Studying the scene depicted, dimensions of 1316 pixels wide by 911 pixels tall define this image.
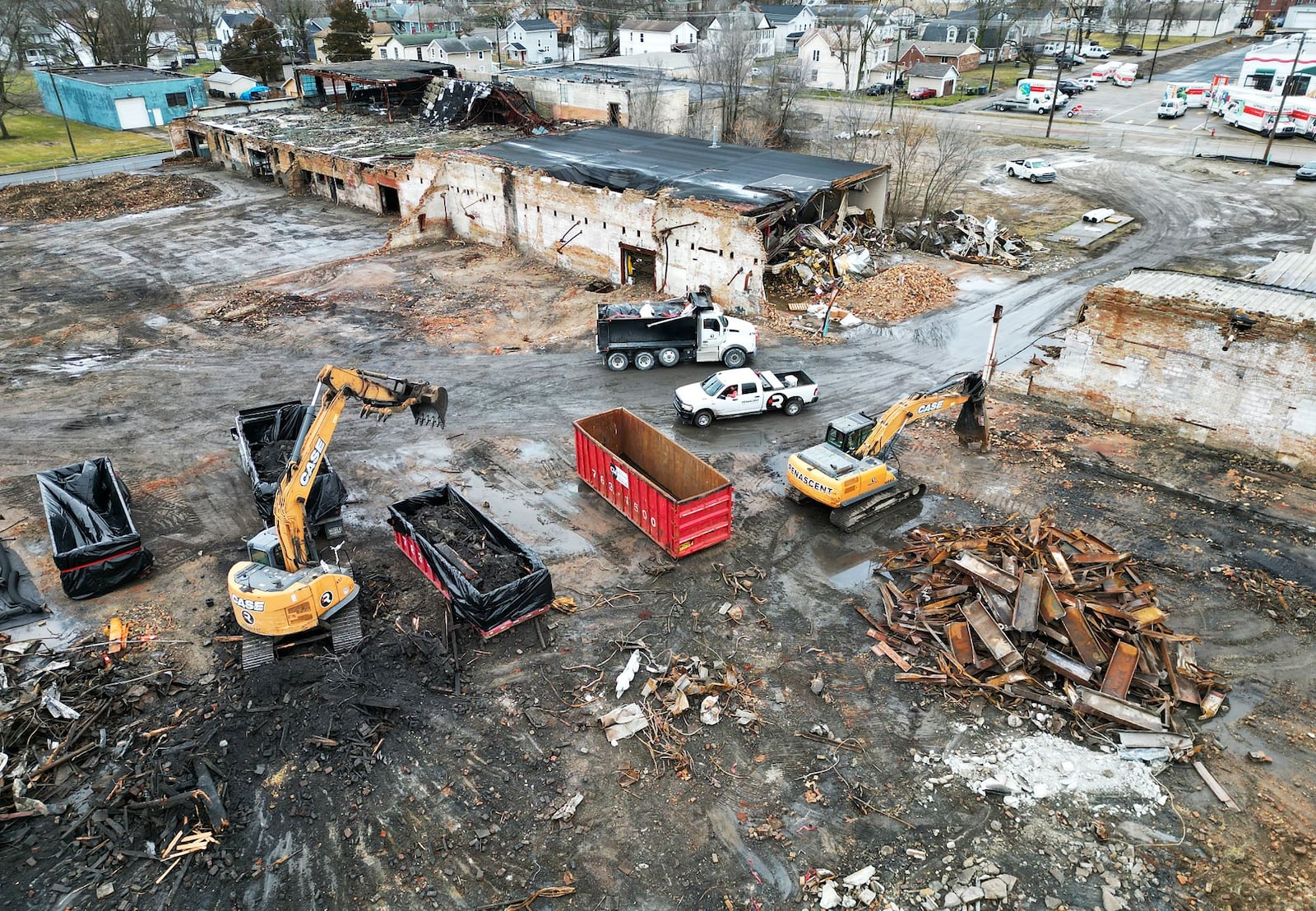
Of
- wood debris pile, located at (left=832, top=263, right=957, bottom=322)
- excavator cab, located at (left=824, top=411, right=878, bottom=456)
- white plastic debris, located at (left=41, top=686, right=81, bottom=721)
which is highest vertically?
excavator cab, located at (left=824, top=411, right=878, bottom=456)

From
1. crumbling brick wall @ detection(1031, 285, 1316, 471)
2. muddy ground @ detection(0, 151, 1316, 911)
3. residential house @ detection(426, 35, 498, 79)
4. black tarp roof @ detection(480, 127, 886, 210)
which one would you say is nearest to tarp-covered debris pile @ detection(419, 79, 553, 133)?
black tarp roof @ detection(480, 127, 886, 210)

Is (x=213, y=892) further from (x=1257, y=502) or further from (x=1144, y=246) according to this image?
(x=1144, y=246)

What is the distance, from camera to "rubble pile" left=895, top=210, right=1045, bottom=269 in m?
35.2

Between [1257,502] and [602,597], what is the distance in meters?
15.2

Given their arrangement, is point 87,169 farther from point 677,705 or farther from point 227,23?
point 227,23

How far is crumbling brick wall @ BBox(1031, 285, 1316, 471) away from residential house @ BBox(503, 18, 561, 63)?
262ft

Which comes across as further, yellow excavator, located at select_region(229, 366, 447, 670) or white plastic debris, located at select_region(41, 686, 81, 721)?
yellow excavator, located at select_region(229, 366, 447, 670)

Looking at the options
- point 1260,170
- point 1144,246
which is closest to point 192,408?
point 1144,246

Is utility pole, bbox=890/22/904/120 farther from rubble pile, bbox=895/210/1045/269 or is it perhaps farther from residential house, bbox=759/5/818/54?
rubble pile, bbox=895/210/1045/269

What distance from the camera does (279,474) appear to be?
18641 mm

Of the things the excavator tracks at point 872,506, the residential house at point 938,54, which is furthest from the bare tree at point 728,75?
the excavator tracks at point 872,506

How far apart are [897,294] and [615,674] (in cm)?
2176

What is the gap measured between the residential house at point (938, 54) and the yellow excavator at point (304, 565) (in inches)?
3233

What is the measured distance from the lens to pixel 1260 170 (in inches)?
1852
